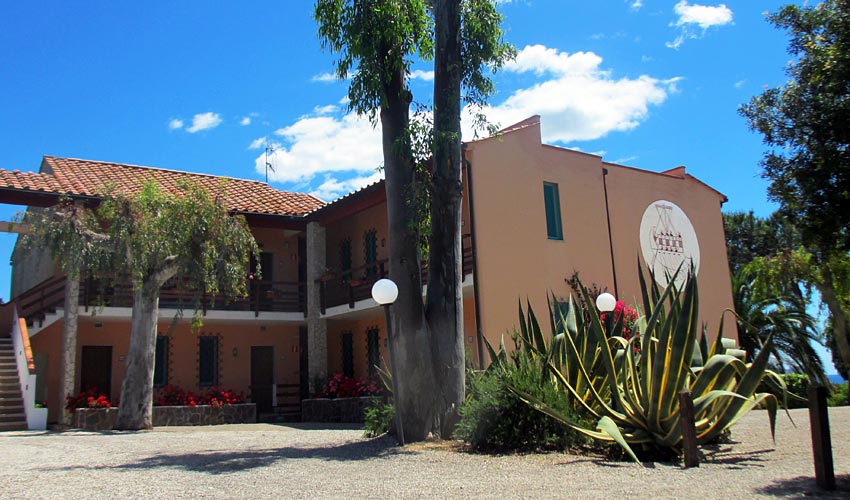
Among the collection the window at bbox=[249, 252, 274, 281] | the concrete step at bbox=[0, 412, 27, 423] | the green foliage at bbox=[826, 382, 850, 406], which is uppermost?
the window at bbox=[249, 252, 274, 281]

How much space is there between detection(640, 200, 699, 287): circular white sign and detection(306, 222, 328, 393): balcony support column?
8.80 meters

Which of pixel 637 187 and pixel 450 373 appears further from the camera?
pixel 637 187

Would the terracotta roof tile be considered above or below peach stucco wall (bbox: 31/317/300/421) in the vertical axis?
above

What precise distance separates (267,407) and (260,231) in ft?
17.2

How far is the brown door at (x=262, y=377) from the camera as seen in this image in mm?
21906

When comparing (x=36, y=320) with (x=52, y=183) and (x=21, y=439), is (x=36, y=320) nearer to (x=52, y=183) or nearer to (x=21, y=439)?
(x=52, y=183)

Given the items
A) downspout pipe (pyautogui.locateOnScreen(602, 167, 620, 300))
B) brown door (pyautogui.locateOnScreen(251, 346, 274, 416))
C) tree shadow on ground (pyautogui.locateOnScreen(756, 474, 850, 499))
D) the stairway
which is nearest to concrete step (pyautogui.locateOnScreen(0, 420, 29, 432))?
the stairway

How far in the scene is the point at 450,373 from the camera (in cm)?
983

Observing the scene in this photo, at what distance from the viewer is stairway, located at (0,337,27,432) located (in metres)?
16.8

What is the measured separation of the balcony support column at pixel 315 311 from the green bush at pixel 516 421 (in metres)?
12.0

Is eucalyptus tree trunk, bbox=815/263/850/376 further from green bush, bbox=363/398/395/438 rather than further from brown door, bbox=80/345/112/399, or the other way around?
brown door, bbox=80/345/112/399

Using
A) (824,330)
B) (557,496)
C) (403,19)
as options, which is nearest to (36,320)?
(403,19)

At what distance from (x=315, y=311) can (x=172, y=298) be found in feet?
12.6

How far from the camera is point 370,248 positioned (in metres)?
21.4
